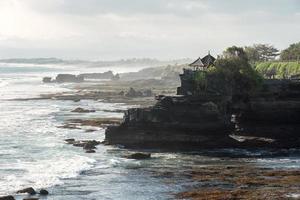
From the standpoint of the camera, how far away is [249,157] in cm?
5828

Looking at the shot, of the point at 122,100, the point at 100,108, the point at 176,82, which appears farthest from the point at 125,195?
the point at 176,82

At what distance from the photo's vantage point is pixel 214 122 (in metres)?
64.9

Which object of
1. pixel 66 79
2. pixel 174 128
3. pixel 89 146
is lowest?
pixel 89 146

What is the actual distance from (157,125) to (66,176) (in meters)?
19.1

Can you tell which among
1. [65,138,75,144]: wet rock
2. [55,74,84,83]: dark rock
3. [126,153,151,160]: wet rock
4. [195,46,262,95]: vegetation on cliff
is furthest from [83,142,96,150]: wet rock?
[55,74,84,83]: dark rock

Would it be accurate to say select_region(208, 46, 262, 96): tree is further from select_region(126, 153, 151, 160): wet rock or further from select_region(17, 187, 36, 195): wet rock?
select_region(17, 187, 36, 195): wet rock

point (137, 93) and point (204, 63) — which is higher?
point (204, 63)

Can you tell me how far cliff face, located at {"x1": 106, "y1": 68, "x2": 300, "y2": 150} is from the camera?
2541 inches

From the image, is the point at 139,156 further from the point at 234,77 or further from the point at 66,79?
the point at 66,79

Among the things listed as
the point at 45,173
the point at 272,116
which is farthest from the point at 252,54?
the point at 45,173

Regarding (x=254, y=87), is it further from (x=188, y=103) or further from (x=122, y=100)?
(x=122, y=100)

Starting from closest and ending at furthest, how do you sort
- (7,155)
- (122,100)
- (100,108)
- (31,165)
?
(31,165) → (7,155) → (100,108) → (122,100)

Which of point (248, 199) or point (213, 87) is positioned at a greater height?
point (213, 87)

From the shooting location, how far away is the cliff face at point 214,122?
212ft
